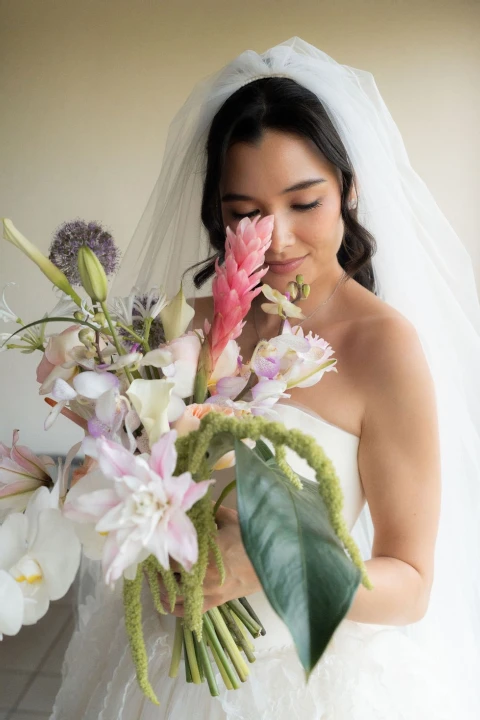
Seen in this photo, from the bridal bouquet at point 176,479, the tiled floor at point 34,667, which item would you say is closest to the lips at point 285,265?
the bridal bouquet at point 176,479

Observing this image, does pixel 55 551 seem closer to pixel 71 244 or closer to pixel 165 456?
pixel 165 456

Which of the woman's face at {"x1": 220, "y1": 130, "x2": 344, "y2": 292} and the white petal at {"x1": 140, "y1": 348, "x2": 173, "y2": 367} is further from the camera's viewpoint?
the woman's face at {"x1": 220, "y1": 130, "x2": 344, "y2": 292}

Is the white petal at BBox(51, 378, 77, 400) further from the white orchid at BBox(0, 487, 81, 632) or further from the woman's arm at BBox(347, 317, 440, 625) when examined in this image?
the woman's arm at BBox(347, 317, 440, 625)

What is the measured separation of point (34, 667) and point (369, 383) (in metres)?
1.97

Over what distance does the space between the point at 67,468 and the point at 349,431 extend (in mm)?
564

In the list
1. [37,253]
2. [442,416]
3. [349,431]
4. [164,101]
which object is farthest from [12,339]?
[164,101]

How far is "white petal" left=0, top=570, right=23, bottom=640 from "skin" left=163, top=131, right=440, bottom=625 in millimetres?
468

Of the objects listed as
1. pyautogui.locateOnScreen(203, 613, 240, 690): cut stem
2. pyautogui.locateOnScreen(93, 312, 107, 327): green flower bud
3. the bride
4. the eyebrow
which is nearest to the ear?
the bride

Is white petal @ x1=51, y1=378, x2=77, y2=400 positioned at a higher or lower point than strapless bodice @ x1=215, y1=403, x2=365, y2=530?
higher

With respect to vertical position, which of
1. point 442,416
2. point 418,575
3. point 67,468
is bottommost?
point 418,575

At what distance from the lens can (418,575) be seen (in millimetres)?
833

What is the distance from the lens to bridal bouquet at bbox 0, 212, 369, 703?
39cm

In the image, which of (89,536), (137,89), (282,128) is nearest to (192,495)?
(89,536)

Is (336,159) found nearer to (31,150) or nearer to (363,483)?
(363,483)
